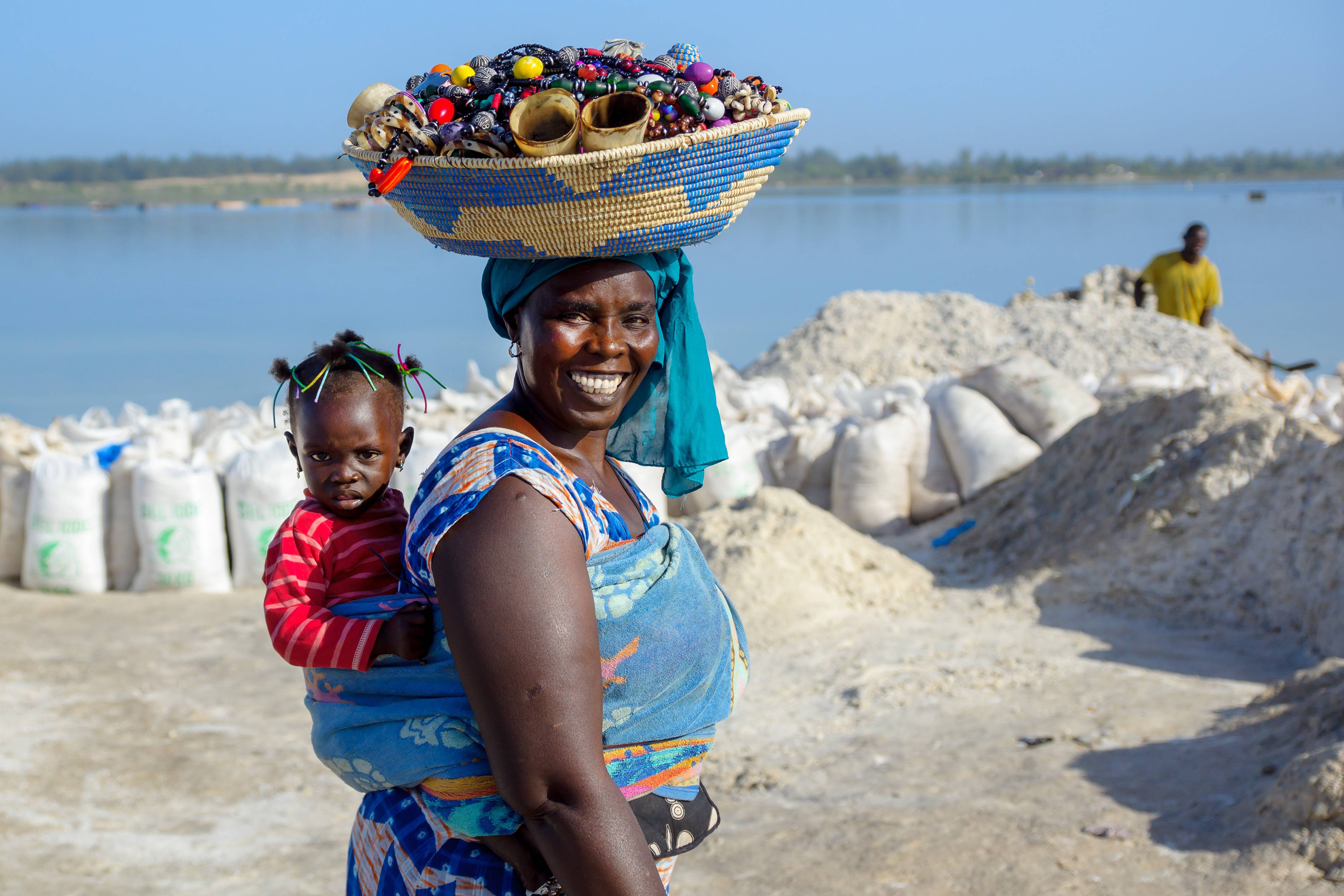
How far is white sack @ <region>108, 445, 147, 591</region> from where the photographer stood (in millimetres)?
5695

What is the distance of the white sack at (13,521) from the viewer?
5.75m

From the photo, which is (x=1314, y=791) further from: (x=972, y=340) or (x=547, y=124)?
(x=972, y=340)

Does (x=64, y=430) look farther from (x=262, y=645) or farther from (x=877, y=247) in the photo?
(x=877, y=247)

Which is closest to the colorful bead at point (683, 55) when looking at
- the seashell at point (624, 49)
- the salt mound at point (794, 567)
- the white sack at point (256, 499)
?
the seashell at point (624, 49)

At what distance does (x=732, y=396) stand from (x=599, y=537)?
6515 mm

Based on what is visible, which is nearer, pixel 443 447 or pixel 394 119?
pixel 394 119

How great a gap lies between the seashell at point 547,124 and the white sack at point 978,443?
18.4 ft

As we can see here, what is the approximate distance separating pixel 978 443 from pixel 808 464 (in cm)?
97

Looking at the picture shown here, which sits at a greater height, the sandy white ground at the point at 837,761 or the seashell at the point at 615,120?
the seashell at the point at 615,120

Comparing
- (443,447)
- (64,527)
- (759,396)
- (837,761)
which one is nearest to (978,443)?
(759,396)

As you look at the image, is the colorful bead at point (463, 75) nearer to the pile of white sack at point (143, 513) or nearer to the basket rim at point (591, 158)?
the basket rim at point (591, 158)

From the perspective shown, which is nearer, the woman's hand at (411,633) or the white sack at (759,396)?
the woman's hand at (411,633)

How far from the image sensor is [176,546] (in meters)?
5.59

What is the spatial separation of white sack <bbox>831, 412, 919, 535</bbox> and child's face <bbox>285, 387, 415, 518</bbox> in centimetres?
494
